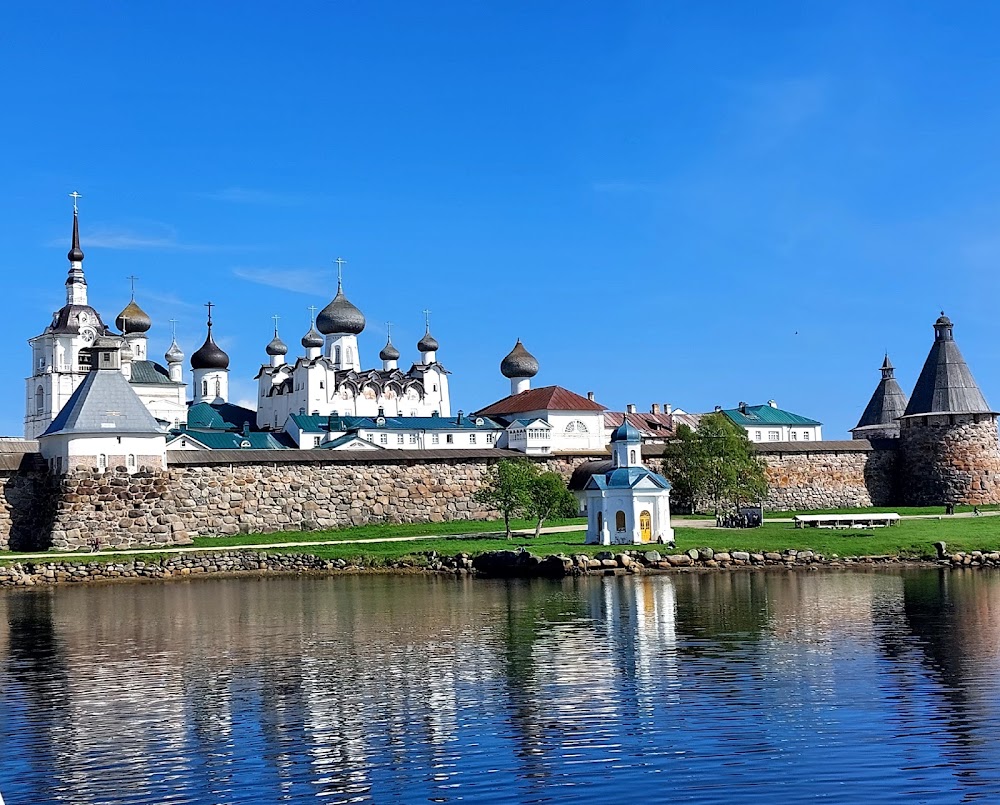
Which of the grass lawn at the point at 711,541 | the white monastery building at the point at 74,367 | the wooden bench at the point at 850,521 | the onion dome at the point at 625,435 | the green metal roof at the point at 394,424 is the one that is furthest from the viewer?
the white monastery building at the point at 74,367

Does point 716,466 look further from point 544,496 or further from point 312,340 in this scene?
point 312,340

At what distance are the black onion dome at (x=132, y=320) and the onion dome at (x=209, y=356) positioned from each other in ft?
9.19

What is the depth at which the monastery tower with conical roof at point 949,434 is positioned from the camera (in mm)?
38875

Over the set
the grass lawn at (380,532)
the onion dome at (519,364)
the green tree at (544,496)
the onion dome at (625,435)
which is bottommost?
the grass lawn at (380,532)

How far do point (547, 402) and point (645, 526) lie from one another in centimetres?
2173

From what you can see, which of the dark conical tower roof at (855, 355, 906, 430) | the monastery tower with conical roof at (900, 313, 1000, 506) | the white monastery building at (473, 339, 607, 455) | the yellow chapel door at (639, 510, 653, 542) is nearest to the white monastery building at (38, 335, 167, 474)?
the yellow chapel door at (639, 510, 653, 542)

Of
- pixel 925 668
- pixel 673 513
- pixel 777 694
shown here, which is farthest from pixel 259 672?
pixel 673 513

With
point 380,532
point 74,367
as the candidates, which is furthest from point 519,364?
point 380,532

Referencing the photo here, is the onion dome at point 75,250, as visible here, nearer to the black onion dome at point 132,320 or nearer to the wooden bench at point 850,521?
the black onion dome at point 132,320

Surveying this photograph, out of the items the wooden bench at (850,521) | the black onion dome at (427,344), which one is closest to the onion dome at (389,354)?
the black onion dome at (427,344)

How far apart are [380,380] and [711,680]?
50040 millimetres

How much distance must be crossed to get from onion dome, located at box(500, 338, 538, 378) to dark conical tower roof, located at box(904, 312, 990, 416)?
20.5 meters

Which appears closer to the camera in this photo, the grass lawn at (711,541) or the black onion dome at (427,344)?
the grass lawn at (711,541)

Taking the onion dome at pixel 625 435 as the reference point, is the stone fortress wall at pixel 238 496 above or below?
below
